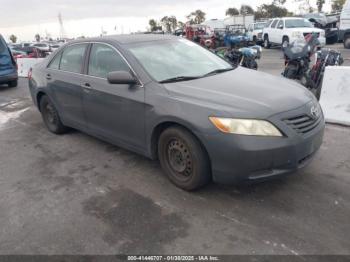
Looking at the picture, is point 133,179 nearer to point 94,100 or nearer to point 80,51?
point 94,100

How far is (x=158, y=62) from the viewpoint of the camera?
412 centimetres

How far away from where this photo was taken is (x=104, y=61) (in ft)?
14.7

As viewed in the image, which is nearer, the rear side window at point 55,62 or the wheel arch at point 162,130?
the wheel arch at point 162,130

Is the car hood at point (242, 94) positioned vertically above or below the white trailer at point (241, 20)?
below

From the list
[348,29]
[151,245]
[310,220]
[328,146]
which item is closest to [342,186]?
[310,220]

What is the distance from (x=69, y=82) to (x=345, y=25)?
1658cm

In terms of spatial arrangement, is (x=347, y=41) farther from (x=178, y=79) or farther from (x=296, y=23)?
(x=178, y=79)

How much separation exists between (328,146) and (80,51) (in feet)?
12.3

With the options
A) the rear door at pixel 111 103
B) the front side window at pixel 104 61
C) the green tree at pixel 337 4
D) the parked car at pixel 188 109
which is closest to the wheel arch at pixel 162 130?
the parked car at pixel 188 109

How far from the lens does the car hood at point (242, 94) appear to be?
323cm

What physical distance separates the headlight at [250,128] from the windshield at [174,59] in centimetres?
109

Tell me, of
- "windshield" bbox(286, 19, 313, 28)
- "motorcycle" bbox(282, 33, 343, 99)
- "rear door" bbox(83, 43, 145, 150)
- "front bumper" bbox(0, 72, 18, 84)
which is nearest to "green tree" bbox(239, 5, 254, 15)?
"windshield" bbox(286, 19, 313, 28)

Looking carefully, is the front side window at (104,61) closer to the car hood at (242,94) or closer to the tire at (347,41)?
the car hood at (242,94)

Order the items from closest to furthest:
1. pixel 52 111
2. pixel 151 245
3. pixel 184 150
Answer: pixel 151 245
pixel 184 150
pixel 52 111
